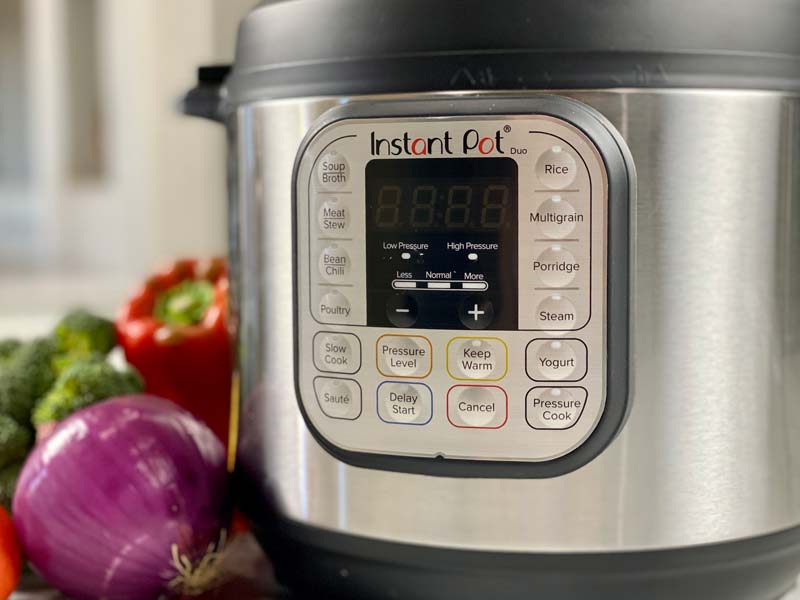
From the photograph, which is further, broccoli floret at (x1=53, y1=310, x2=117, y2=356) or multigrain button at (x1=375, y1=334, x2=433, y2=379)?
broccoli floret at (x1=53, y1=310, x2=117, y2=356)

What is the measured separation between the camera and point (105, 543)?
592 millimetres

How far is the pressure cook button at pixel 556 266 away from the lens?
1.67 feet

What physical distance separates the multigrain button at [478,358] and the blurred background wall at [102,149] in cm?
203

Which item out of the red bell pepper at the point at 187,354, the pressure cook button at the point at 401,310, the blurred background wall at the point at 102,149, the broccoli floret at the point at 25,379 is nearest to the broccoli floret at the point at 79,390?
the broccoli floret at the point at 25,379

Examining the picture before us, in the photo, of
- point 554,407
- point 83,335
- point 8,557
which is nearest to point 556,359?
point 554,407

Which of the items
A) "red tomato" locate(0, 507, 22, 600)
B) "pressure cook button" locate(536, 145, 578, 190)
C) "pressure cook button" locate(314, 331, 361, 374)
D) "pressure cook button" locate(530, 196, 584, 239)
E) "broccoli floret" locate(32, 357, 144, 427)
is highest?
"pressure cook button" locate(536, 145, 578, 190)

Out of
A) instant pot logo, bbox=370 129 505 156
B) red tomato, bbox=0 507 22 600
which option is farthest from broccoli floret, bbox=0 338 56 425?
instant pot logo, bbox=370 129 505 156

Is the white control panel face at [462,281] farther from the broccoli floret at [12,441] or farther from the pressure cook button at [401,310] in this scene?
the broccoli floret at [12,441]

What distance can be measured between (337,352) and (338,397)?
1.0 inches

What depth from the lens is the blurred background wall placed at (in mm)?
2492

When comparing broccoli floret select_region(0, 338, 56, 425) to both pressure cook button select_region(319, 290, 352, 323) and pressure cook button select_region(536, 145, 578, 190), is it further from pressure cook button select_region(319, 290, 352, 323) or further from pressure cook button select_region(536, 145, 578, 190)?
pressure cook button select_region(536, 145, 578, 190)

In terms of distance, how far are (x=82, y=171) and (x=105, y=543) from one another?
7.80 feet

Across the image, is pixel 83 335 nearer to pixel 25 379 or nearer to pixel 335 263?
pixel 25 379

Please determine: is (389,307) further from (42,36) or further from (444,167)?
(42,36)
